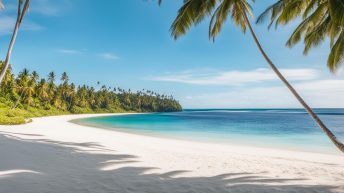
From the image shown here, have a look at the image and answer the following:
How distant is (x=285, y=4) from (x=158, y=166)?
646 centimetres

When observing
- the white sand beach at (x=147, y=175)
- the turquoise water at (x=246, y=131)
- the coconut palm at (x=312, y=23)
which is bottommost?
the turquoise water at (x=246, y=131)

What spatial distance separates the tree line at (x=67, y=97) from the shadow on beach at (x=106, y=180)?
152 ft

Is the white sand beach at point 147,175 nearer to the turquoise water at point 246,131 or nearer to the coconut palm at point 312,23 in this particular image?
the coconut palm at point 312,23

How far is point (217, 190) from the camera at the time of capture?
211 inches

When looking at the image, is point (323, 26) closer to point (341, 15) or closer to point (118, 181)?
point (341, 15)

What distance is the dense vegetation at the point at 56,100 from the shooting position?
161 feet

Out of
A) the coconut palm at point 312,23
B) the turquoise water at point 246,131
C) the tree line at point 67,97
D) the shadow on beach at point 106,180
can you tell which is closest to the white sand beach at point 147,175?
the shadow on beach at point 106,180

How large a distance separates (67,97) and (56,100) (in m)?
12.0

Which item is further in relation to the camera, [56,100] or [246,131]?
[56,100]

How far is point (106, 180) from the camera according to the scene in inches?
222

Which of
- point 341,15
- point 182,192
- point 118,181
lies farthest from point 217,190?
point 341,15

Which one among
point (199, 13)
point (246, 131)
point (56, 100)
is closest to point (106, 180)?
point (199, 13)

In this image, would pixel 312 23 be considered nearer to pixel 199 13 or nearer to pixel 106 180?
pixel 199 13

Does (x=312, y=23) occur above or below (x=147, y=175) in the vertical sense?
above
